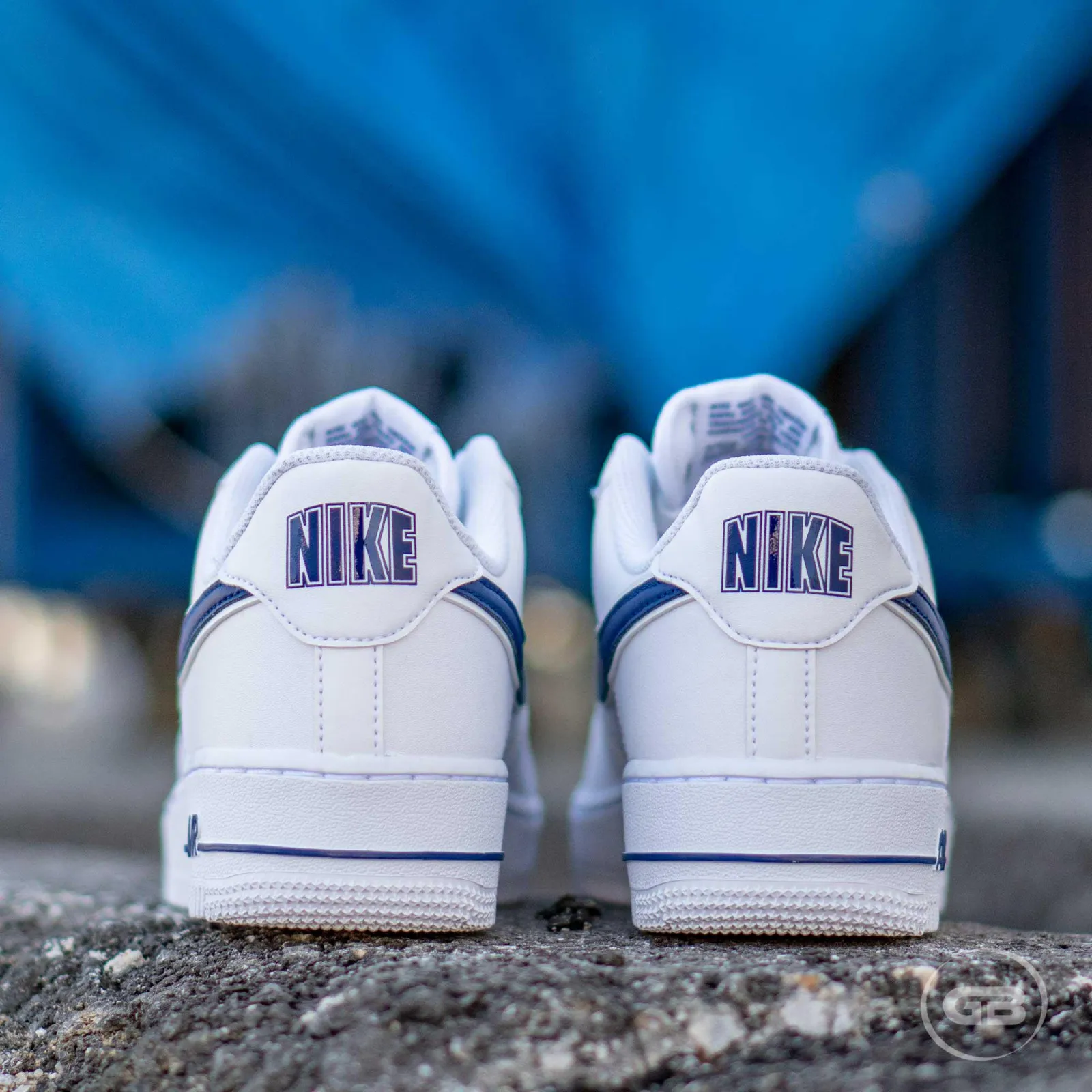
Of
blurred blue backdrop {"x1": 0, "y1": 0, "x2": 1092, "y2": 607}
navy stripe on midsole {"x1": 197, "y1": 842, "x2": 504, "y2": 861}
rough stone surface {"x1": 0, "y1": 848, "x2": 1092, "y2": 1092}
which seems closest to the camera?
rough stone surface {"x1": 0, "y1": 848, "x2": 1092, "y2": 1092}

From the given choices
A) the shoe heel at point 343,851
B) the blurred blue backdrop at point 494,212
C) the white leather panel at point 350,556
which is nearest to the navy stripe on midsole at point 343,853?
the shoe heel at point 343,851

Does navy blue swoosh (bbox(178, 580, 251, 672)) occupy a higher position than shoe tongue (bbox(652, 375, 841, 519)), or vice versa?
shoe tongue (bbox(652, 375, 841, 519))

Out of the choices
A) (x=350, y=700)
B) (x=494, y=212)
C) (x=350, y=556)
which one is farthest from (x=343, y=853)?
(x=494, y=212)

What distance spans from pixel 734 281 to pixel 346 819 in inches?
94.8

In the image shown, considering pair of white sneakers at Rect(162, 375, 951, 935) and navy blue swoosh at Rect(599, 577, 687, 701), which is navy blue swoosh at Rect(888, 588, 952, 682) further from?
navy blue swoosh at Rect(599, 577, 687, 701)

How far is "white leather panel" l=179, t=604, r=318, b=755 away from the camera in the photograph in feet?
2.46

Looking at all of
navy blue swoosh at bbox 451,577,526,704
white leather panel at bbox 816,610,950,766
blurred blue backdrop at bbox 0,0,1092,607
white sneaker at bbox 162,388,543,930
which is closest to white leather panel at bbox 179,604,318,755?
white sneaker at bbox 162,388,543,930

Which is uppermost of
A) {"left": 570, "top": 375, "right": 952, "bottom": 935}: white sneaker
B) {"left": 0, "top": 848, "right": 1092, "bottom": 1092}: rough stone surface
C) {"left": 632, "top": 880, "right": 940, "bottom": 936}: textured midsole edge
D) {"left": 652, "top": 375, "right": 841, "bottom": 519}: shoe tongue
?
{"left": 652, "top": 375, "right": 841, "bottom": 519}: shoe tongue

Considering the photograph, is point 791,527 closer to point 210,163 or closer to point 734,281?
point 734,281

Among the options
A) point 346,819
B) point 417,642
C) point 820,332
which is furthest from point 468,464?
point 820,332

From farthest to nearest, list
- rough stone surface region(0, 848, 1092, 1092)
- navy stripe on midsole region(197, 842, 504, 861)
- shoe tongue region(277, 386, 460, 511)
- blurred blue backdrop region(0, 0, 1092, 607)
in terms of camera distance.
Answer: blurred blue backdrop region(0, 0, 1092, 607) < shoe tongue region(277, 386, 460, 511) < navy stripe on midsole region(197, 842, 504, 861) < rough stone surface region(0, 848, 1092, 1092)

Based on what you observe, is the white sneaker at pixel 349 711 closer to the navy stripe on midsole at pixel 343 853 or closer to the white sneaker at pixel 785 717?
the navy stripe on midsole at pixel 343 853

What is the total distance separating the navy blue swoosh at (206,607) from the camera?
0.79 m

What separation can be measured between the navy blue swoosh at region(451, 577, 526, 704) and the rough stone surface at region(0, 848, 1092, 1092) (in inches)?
8.9
